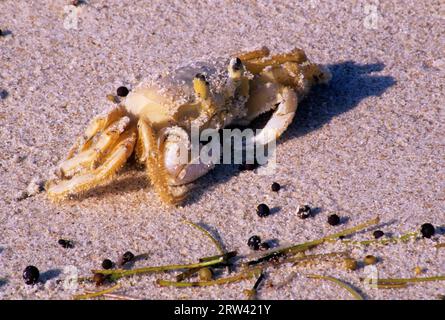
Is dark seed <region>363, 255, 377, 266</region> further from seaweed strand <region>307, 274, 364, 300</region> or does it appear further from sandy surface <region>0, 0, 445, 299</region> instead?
seaweed strand <region>307, 274, 364, 300</region>

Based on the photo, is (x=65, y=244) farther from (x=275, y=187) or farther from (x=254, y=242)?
(x=275, y=187)

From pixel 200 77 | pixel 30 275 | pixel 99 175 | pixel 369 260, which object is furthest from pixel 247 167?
pixel 30 275

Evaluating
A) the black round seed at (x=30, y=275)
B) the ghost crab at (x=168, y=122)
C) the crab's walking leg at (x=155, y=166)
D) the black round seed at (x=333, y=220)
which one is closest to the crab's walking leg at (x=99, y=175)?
the ghost crab at (x=168, y=122)

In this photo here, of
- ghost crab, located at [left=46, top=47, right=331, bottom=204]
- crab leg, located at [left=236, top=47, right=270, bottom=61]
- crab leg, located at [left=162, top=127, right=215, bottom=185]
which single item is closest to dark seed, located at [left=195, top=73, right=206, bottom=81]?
ghost crab, located at [left=46, top=47, right=331, bottom=204]

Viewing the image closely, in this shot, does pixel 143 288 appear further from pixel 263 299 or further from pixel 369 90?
pixel 369 90

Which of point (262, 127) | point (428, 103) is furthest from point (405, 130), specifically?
point (262, 127)

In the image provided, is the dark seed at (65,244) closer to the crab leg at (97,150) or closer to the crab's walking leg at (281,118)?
the crab leg at (97,150)
